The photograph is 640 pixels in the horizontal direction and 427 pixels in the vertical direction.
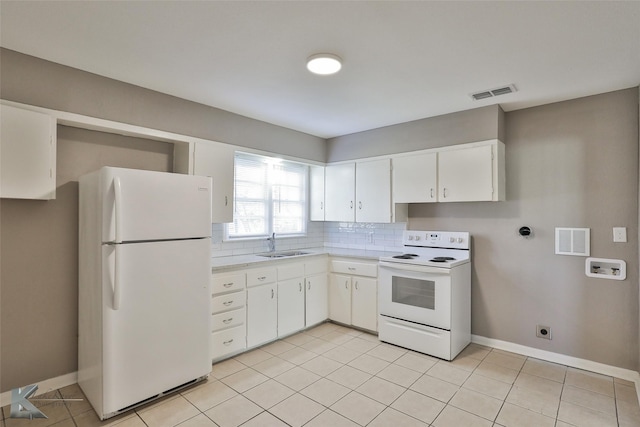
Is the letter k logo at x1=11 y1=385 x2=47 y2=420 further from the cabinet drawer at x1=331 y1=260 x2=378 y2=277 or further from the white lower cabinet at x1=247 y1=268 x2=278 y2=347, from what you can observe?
the cabinet drawer at x1=331 y1=260 x2=378 y2=277

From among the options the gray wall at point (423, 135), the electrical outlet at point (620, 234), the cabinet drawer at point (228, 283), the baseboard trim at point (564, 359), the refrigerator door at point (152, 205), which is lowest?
the baseboard trim at point (564, 359)

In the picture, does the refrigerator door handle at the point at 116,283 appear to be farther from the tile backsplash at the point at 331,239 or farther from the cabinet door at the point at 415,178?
the cabinet door at the point at 415,178

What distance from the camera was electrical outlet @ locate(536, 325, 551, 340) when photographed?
10.1ft

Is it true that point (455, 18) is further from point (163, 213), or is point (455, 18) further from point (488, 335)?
point (488, 335)

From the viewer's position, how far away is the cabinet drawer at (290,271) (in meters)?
3.50

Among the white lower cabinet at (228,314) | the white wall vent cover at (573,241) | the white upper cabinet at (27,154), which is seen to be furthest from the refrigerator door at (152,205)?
the white wall vent cover at (573,241)

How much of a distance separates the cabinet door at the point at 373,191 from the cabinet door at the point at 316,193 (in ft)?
1.92

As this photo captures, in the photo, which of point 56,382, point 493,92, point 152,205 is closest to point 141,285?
point 152,205

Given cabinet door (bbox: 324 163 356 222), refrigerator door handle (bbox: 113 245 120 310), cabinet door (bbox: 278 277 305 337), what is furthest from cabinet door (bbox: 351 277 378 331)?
refrigerator door handle (bbox: 113 245 120 310)

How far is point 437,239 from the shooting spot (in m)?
3.70

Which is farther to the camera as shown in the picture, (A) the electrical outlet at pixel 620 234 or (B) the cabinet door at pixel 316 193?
(B) the cabinet door at pixel 316 193

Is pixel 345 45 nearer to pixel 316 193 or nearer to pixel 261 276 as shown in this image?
pixel 261 276

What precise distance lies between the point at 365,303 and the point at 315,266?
0.71 meters

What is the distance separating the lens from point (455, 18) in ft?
5.81
